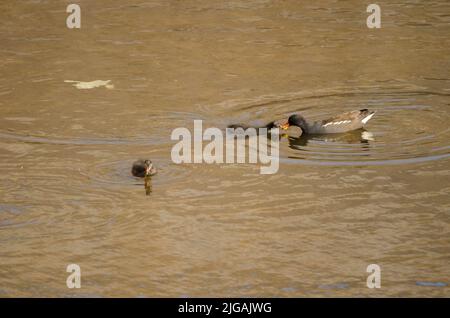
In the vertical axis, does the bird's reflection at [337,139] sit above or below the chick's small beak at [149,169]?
above

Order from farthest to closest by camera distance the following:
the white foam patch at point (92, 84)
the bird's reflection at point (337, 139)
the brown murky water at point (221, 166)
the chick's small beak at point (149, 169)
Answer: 1. the white foam patch at point (92, 84)
2. the bird's reflection at point (337, 139)
3. the chick's small beak at point (149, 169)
4. the brown murky water at point (221, 166)

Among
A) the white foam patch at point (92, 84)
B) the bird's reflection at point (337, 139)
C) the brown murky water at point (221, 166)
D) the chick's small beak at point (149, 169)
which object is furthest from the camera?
the white foam patch at point (92, 84)

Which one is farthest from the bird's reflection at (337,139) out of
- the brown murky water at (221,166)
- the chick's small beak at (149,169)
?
the chick's small beak at (149,169)

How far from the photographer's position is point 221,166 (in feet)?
34.0

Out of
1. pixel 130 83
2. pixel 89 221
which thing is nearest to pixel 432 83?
pixel 130 83

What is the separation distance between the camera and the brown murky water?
25.9ft

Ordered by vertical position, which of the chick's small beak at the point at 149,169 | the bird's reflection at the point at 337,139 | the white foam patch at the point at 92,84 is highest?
the white foam patch at the point at 92,84

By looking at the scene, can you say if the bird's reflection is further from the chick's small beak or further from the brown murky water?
the chick's small beak

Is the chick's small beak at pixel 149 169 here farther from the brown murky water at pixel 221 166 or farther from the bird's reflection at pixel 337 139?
the bird's reflection at pixel 337 139

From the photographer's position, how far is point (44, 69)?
563 inches

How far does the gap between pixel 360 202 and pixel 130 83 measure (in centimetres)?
545

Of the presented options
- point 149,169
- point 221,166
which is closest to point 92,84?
point 221,166

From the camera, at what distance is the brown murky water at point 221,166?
7906mm
